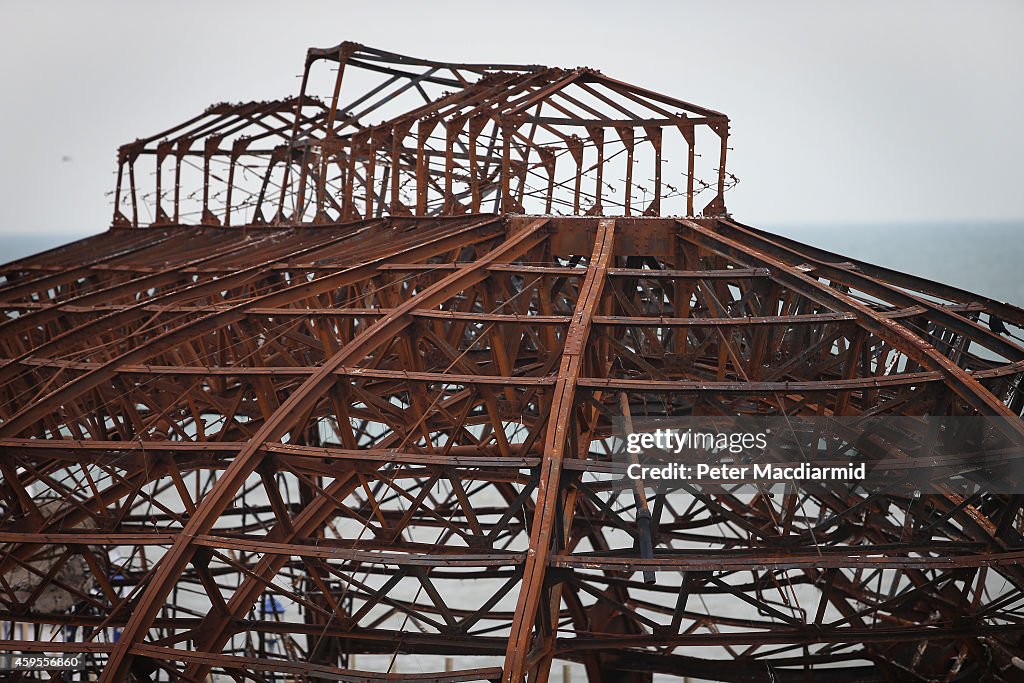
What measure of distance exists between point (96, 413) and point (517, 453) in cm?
927

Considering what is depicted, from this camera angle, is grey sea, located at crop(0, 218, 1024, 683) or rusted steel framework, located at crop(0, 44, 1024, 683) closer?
rusted steel framework, located at crop(0, 44, 1024, 683)

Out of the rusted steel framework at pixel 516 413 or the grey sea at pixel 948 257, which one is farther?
the grey sea at pixel 948 257

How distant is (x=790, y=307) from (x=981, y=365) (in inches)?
151

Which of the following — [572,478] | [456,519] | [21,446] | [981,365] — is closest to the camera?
[572,478]

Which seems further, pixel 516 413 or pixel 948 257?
pixel 948 257

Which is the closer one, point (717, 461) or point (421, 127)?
point (717, 461)

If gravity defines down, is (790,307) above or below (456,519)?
above

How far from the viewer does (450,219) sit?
26.0 m

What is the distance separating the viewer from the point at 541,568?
14.5m

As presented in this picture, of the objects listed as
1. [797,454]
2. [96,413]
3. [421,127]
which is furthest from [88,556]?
[421,127]

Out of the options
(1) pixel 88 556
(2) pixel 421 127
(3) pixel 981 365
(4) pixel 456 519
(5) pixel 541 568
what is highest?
(2) pixel 421 127

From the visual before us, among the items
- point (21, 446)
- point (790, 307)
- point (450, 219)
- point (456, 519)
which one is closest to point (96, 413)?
point (21, 446)

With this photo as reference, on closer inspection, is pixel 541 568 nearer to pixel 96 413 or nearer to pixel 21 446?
pixel 21 446

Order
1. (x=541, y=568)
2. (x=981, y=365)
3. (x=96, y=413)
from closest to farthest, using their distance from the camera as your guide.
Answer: (x=541, y=568) < (x=981, y=365) < (x=96, y=413)
